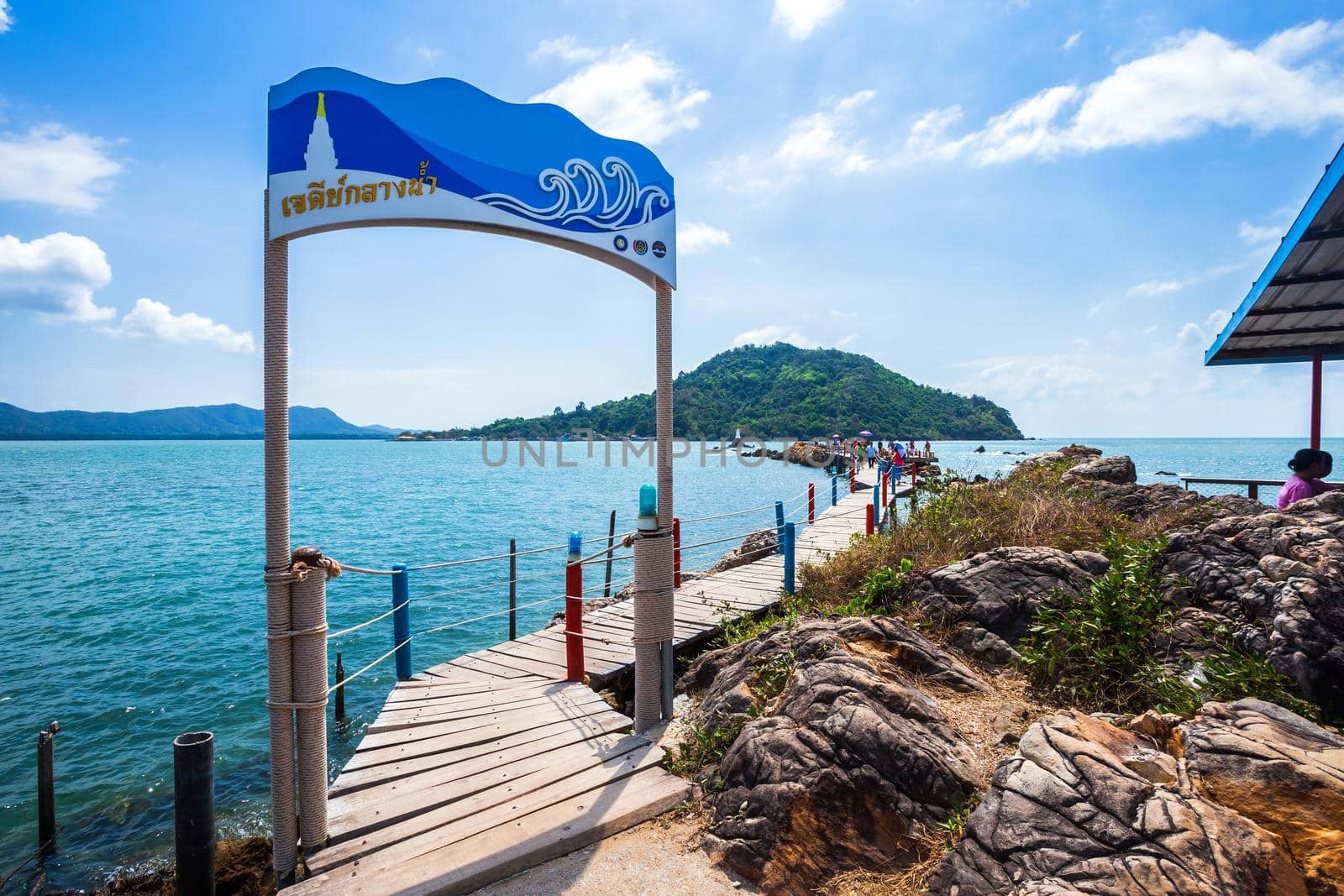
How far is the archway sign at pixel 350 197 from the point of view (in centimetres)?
337

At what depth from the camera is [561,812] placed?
373 cm

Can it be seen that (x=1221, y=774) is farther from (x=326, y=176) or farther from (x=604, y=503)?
(x=604, y=503)

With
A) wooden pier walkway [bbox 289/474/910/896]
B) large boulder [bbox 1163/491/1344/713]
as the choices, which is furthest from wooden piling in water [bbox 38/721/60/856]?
large boulder [bbox 1163/491/1344/713]

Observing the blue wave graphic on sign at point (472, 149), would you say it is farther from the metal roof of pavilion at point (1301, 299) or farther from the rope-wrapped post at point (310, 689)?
the metal roof of pavilion at point (1301, 299)

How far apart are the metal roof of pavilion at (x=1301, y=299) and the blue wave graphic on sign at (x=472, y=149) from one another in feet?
19.3

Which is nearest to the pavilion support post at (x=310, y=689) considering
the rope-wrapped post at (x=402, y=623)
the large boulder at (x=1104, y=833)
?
the rope-wrapped post at (x=402, y=623)

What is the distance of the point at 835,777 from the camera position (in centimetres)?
338

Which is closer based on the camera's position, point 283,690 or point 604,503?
point 283,690

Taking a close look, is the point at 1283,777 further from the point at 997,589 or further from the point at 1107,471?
the point at 1107,471

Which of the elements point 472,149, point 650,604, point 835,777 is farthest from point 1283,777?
point 472,149

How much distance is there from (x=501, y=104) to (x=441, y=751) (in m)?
4.18

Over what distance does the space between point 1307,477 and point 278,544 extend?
9.06 meters

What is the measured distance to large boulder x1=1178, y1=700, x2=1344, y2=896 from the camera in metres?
2.43

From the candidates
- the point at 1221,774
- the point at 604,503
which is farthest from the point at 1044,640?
the point at 604,503
